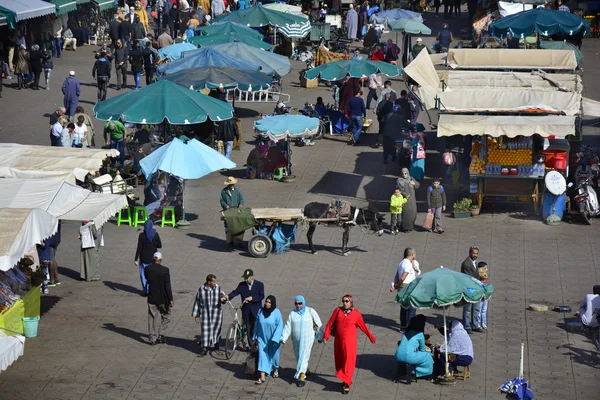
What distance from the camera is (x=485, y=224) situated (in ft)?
77.2

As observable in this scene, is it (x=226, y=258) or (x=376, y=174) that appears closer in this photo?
(x=226, y=258)

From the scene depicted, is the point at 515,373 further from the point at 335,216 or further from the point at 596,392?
the point at 335,216

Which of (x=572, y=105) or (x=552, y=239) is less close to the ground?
(x=572, y=105)

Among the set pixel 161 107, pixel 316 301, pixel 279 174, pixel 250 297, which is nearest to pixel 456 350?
pixel 250 297

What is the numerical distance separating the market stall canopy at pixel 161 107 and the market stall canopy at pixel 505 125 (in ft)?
16.9

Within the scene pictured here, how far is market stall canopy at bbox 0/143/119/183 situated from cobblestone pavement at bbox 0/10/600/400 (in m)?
Answer: 1.55

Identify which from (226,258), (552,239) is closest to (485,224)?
(552,239)

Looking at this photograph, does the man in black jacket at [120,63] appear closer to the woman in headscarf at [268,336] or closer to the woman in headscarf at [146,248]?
the woman in headscarf at [146,248]

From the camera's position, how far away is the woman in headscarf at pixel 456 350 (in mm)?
15688

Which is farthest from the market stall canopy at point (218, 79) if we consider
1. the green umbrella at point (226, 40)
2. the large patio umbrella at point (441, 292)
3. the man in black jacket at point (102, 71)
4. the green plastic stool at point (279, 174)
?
the large patio umbrella at point (441, 292)

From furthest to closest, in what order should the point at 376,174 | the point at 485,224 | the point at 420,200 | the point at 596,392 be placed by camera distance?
the point at 376,174 < the point at 420,200 < the point at 485,224 < the point at 596,392

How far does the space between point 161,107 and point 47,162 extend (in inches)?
155

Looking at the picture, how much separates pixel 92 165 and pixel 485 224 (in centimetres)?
784

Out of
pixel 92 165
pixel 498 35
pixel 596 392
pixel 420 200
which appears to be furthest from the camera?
pixel 498 35
